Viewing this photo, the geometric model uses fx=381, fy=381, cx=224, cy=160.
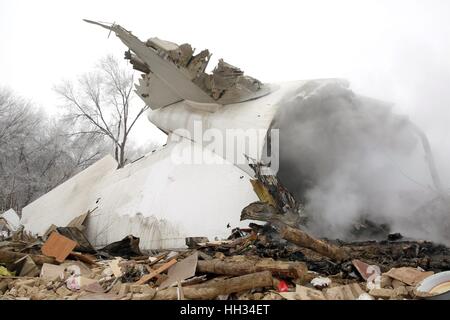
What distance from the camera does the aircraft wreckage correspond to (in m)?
6.67

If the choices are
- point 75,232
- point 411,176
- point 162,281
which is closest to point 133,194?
point 75,232

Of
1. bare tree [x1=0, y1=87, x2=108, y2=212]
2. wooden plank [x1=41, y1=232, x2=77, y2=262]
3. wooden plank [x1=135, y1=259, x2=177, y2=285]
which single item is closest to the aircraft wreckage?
wooden plank [x1=41, y1=232, x2=77, y2=262]

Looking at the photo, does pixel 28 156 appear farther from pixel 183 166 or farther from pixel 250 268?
pixel 250 268

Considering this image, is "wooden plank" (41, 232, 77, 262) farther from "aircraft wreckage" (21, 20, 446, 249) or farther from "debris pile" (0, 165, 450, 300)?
"aircraft wreckage" (21, 20, 446, 249)

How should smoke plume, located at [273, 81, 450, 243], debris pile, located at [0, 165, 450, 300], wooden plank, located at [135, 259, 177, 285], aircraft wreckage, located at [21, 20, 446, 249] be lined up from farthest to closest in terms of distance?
smoke plume, located at [273, 81, 450, 243]
aircraft wreckage, located at [21, 20, 446, 249]
wooden plank, located at [135, 259, 177, 285]
debris pile, located at [0, 165, 450, 300]

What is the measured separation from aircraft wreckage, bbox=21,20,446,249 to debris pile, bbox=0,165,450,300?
50 cm

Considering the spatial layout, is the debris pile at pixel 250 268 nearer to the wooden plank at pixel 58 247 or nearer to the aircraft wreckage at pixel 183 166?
the wooden plank at pixel 58 247

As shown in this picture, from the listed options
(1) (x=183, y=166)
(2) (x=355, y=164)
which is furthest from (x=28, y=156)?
(2) (x=355, y=164)

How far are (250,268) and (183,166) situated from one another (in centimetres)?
405

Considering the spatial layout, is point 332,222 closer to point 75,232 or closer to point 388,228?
point 388,228

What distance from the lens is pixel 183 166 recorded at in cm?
770

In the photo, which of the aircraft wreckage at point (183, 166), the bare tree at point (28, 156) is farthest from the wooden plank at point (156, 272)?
the bare tree at point (28, 156)

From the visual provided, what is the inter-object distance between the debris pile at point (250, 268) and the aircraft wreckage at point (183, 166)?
50cm
